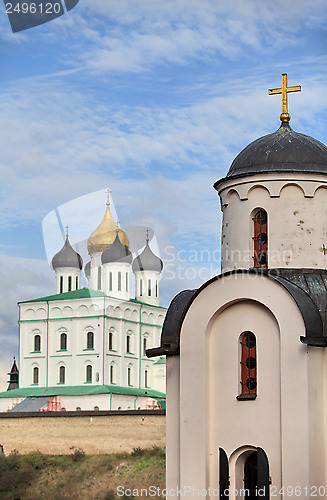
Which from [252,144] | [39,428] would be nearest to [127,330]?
[39,428]

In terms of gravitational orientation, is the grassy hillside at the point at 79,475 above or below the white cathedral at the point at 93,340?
below

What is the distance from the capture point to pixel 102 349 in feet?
180

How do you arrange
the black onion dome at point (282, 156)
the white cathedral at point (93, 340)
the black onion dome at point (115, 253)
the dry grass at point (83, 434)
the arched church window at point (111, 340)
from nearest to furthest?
the black onion dome at point (282, 156), the dry grass at point (83, 434), the white cathedral at point (93, 340), the arched church window at point (111, 340), the black onion dome at point (115, 253)

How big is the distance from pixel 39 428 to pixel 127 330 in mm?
20256

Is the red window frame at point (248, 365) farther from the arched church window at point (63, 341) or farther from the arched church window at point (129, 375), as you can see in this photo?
the arched church window at point (129, 375)

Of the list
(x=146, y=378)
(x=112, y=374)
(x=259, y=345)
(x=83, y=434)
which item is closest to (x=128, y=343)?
(x=112, y=374)

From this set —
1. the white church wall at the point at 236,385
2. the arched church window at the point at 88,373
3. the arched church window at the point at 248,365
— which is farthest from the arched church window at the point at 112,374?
the arched church window at the point at 248,365

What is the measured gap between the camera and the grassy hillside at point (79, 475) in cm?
3416

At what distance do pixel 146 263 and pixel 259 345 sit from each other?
47.0 metres

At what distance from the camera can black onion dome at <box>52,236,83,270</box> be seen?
198ft

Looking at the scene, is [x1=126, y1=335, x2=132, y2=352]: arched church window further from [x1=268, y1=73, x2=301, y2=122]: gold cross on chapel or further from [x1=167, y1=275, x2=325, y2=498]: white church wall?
[x1=167, y1=275, x2=325, y2=498]: white church wall

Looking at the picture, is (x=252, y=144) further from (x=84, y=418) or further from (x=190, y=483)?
(x=84, y=418)

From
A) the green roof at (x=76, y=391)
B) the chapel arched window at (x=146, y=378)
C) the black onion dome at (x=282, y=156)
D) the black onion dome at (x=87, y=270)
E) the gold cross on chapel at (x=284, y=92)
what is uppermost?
the black onion dome at (x=87, y=270)

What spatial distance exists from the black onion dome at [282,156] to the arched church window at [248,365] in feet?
8.62
